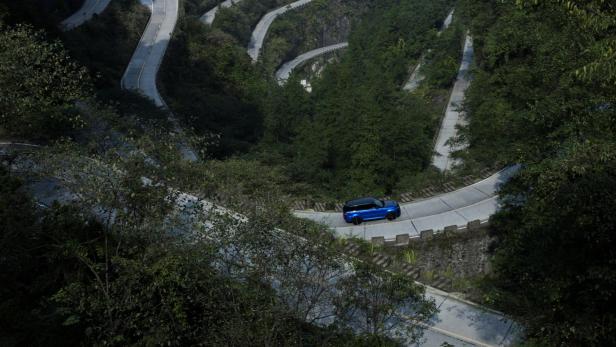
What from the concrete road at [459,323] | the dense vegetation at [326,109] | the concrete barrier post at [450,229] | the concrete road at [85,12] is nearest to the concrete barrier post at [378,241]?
the concrete barrier post at [450,229]

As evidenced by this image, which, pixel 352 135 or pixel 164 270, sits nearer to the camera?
pixel 164 270

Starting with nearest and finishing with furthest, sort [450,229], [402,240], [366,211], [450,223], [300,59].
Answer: [402,240] → [450,229] → [366,211] → [450,223] → [300,59]

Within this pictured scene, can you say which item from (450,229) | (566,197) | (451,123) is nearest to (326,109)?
(451,123)

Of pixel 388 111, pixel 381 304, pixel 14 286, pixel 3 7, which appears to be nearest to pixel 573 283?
pixel 381 304

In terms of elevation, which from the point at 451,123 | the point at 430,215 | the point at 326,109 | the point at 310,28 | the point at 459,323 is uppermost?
the point at 459,323

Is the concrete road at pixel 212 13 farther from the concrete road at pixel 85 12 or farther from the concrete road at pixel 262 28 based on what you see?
the concrete road at pixel 85 12

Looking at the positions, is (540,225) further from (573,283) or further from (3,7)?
(3,7)

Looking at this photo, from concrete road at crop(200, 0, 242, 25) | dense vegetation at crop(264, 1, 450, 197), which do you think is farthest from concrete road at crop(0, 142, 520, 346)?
concrete road at crop(200, 0, 242, 25)

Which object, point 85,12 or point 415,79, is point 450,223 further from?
point 85,12
